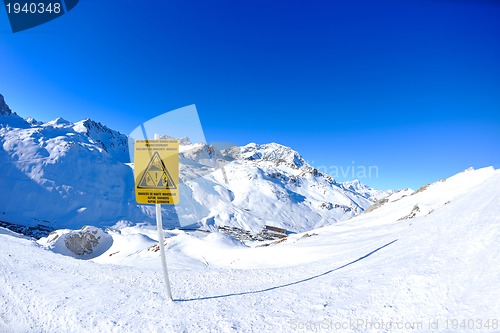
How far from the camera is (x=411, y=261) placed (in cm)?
577

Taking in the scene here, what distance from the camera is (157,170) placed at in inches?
187

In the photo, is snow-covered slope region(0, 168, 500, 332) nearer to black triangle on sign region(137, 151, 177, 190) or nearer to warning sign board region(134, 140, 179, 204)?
warning sign board region(134, 140, 179, 204)

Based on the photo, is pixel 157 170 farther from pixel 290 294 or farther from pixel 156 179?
pixel 290 294

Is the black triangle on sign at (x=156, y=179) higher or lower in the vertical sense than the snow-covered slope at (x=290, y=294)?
higher

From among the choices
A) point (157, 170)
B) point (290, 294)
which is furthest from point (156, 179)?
point (290, 294)

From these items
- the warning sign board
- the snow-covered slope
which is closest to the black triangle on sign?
the warning sign board

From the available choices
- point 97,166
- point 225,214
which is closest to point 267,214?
point 225,214

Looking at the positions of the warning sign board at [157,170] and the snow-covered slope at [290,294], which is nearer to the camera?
the snow-covered slope at [290,294]

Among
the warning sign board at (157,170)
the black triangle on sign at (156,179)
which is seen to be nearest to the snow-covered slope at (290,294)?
the warning sign board at (157,170)

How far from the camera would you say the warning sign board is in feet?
15.3

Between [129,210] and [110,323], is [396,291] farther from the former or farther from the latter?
[129,210]

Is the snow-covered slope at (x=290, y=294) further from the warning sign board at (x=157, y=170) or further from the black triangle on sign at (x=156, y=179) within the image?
the black triangle on sign at (x=156, y=179)

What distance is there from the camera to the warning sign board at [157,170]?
468 centimetres

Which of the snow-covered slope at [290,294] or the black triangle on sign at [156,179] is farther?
the black triangle on sign at [156,179]
